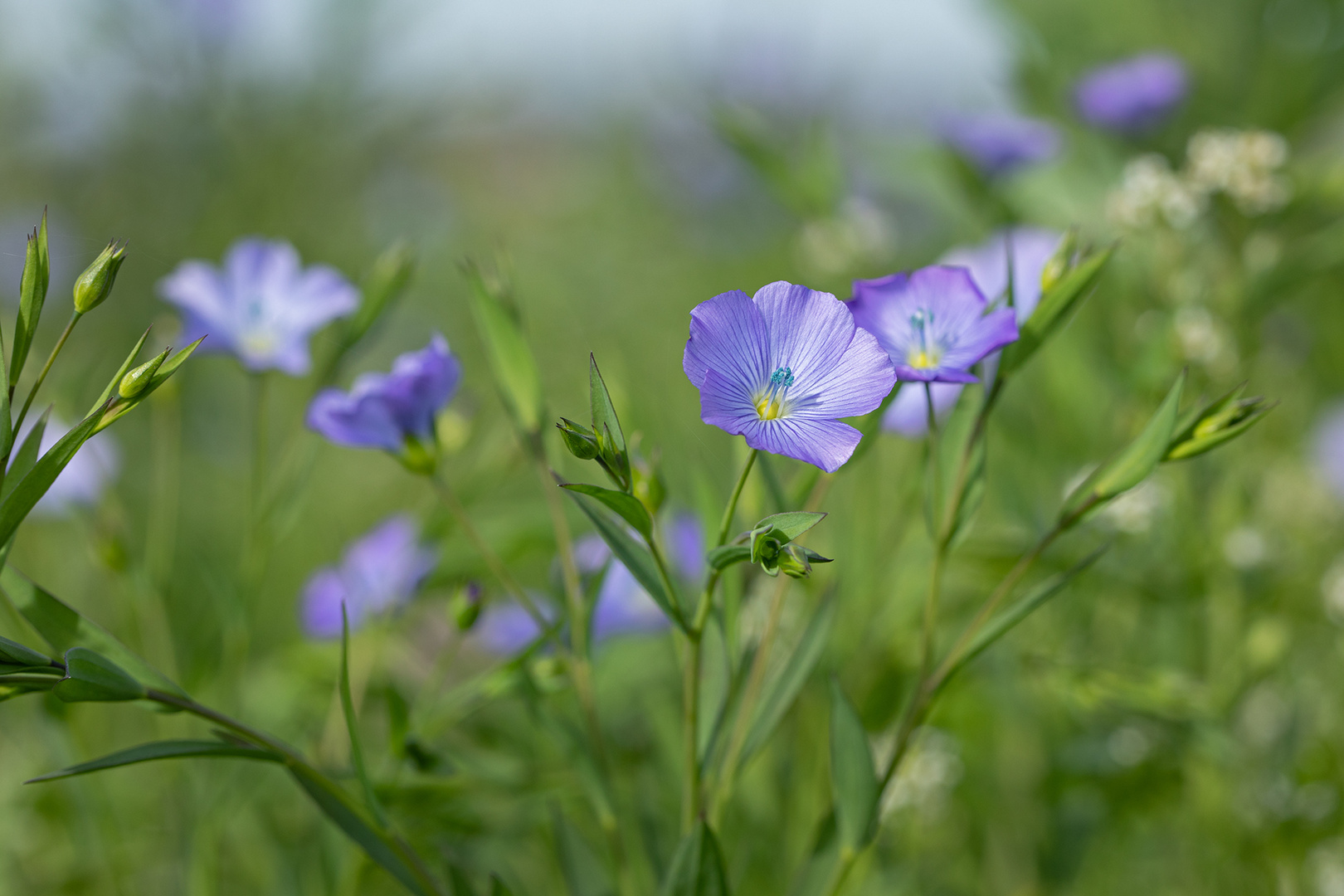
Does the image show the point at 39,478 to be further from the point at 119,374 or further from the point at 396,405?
the point at 396,405

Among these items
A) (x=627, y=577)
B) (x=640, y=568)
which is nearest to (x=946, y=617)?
(x=627, y=577)

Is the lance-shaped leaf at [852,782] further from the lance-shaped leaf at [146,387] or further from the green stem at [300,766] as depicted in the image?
the lance-shaped leaf at [146,387]

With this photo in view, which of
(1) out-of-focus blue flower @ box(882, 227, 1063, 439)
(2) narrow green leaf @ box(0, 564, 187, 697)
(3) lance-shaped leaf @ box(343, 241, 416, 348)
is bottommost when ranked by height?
(2) narrow green leaf @ box(0, 564, 187, 697)

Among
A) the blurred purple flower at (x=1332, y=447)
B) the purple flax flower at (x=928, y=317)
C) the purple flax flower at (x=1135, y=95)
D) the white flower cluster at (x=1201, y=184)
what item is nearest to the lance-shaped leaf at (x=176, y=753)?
the purple flax flower at (x=928, y=317)

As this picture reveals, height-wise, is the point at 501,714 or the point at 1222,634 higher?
the point at 1222,634

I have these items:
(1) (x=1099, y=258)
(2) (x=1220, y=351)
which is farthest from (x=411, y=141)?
(1) (x=1099, y=258)

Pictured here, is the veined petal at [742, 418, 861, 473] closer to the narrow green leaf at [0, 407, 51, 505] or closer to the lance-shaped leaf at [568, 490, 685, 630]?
the lance-shaped leaf at [568, 490, 685, 630]

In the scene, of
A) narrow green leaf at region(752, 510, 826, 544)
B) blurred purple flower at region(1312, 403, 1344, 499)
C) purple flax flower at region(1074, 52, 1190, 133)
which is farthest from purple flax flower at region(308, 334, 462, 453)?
blurred purple flower at region(1312, 403, 1344, 499)

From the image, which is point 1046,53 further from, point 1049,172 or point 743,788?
point 743,788
